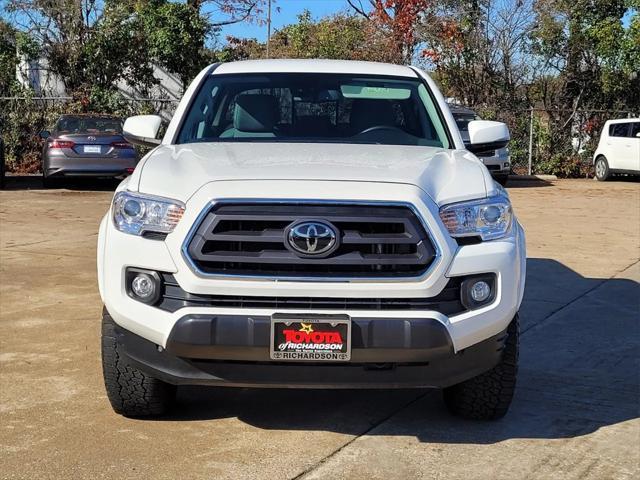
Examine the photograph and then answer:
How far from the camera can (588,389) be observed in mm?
5469

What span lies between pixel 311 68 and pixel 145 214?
84.6 inches

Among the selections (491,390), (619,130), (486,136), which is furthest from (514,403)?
(619,130)

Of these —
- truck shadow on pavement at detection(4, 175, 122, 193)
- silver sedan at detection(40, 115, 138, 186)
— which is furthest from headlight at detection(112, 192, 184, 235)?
truck shadow on pavement at detection(4, 175, 122, 193)

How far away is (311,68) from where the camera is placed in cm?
596

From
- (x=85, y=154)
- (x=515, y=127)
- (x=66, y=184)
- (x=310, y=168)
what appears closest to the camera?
(x=310, y=168)

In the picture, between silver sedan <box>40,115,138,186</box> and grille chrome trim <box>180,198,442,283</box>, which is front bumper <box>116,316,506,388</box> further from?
silver sedan <box>40,115,138,186</box>

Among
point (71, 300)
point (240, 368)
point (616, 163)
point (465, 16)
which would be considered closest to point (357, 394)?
point (240, 368)

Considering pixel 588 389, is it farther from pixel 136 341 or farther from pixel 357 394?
pixel 136 341

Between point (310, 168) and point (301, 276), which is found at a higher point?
point (310, 168)

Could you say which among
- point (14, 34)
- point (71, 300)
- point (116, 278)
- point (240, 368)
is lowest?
point (71, 300)

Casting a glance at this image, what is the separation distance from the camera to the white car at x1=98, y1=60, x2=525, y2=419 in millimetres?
3994

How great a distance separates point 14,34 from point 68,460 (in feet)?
73.6

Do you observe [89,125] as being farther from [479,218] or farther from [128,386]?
[479,218]

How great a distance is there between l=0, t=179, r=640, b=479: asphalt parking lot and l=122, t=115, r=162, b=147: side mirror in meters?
1.38
